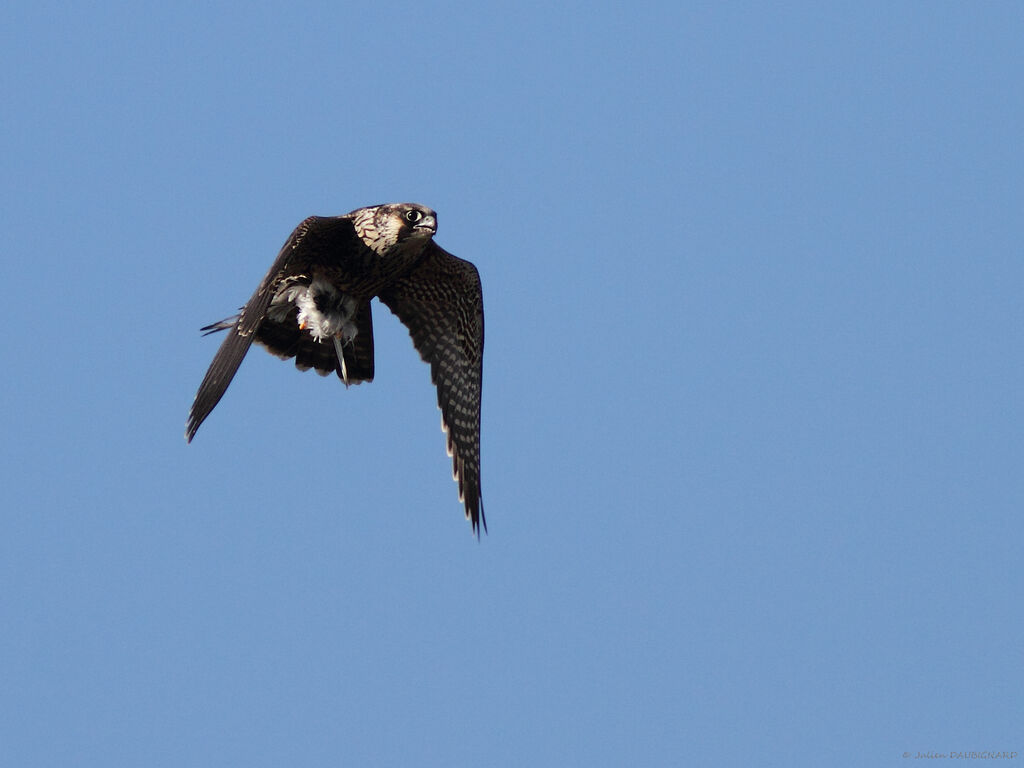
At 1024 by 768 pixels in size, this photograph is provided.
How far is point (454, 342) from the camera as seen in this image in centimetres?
1166

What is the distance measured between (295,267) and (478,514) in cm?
251

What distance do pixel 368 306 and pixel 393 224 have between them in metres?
0.93

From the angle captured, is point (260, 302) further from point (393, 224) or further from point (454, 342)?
point (454, 342)

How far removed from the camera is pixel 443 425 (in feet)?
37.9

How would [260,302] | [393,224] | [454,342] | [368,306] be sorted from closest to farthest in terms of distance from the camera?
[260,302] < [393,224] < [368,306] < [454,342]

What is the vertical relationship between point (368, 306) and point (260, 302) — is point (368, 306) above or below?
above

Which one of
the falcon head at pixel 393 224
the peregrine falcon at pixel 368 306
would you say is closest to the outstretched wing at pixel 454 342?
Answer: the peregrine falcon at pixel 368 306

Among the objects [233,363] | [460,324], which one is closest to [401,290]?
[460,324]

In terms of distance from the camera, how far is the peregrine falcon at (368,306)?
1039cm

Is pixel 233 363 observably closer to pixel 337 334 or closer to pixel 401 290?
pixel 337 334

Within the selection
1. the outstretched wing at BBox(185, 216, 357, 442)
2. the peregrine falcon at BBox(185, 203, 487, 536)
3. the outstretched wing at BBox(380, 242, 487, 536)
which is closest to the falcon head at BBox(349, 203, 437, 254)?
the peregrine falcon at BBox(185, 203, 487, 536)

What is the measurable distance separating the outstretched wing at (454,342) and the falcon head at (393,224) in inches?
35.6

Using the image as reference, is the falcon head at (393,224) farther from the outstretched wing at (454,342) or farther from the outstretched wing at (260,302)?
the outstretched wing at (454,342)

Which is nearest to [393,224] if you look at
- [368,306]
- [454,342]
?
[368,306]
